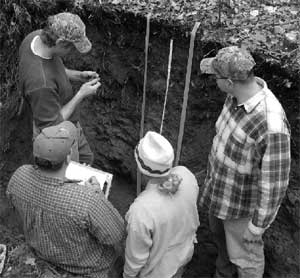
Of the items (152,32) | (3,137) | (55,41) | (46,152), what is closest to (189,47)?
(152,32)

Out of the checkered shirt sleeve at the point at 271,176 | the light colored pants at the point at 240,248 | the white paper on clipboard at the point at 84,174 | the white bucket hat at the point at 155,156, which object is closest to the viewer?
the white bucket hat at the point at 155,156

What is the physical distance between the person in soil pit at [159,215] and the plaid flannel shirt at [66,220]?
0.53 feet

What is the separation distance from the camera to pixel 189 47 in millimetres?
4398

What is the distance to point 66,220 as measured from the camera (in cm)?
278

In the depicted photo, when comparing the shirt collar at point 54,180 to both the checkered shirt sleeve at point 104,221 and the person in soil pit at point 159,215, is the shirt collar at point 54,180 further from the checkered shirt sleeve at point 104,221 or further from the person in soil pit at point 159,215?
the person in soil pit at point 159,215

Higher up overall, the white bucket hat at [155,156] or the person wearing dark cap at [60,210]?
the white bucket hat at [155,156]

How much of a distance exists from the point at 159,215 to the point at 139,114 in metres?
2.32

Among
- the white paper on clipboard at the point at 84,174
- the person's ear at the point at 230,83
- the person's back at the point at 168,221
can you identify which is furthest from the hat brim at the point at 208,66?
the white paper on clipboard at the point at 84,174

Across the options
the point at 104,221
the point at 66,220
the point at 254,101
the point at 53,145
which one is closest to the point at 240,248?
the point at 254,101

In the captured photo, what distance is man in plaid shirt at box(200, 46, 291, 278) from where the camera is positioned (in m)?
3.05

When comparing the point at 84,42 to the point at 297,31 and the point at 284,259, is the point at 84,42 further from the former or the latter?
the point at 284,259

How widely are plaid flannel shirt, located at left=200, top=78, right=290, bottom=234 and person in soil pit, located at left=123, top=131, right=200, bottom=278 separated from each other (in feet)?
1.28

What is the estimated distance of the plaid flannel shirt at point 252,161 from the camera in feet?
9.93

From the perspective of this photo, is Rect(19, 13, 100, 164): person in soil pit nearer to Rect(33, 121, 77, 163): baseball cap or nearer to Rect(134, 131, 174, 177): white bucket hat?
Rect(33, 121, 77, 163): baseball cap
